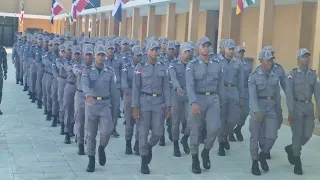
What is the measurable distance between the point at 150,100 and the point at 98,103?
2.62ft

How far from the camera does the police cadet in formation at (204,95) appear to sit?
25.4 feet

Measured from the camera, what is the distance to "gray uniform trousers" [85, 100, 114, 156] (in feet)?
25.5

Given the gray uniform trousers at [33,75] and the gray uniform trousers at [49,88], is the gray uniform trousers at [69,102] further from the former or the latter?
the gray uniform trousers at [33,75]

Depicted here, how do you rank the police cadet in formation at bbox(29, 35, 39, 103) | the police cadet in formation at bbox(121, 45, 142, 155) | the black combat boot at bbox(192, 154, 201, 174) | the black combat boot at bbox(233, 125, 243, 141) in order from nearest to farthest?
1. the black combat boot at bbox(192, 154, 201, 174)
2. the police cadet in formation at bbox(121, 45, 142, 155)
3. the black combat boot at bbox(233, 125, 243, 141)
4. the police cadet in formation at bbox(29, 35, 39, 103)

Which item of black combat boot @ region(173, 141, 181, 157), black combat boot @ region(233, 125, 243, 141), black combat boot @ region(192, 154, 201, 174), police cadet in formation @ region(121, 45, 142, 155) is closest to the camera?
black combat boot @ region(192, 154, 201, 174)

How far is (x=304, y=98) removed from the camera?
8.04 m

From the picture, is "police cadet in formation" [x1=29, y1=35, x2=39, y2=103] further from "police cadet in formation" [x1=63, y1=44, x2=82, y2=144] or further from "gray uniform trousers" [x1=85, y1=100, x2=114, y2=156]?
"gray uniform trousers" [x1=85, y1=100, x2=114, y2=156]

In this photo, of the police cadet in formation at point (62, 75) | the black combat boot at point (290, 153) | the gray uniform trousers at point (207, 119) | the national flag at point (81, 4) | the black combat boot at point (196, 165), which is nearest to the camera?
the gray uniform trousers at point (207, 119)

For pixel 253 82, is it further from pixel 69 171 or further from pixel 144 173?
pixel 69 171

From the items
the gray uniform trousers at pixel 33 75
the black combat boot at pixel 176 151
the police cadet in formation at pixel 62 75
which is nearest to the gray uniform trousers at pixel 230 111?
the black combat boot at pixel 176 151

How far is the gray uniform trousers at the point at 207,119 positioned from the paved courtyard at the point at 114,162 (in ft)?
1.73

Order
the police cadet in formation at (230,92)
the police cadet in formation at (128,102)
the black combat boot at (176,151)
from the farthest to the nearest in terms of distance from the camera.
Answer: the police cadet in formation at (230,92)
the police cadet in formation at (128,102)
the black combat boot at (176,151)

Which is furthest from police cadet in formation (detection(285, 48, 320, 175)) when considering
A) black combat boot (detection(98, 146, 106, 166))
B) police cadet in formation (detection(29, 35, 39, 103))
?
police cadet in formation (detection(29, 35, 39, 103))

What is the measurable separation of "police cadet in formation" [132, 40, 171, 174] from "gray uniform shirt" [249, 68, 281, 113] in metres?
1.31
